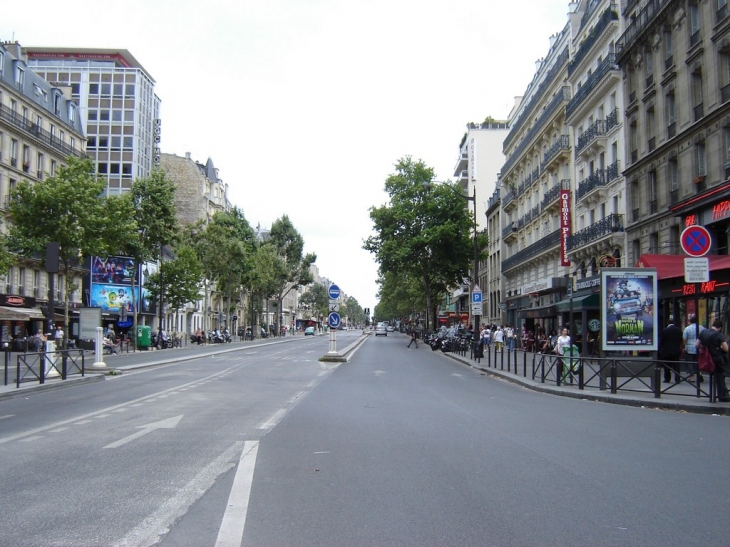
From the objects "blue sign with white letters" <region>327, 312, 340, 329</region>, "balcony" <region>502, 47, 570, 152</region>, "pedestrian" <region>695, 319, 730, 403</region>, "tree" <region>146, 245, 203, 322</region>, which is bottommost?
"pedestrian" <region>695, 319, 730, 403</region>

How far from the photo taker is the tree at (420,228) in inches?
2454

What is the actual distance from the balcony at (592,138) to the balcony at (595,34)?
453 centimetres

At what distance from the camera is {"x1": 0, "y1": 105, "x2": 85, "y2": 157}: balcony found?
4409 centimetres

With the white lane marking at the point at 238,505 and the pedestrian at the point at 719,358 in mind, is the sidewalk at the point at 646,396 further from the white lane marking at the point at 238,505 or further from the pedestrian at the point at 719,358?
the white lane marking at the point at 238,505

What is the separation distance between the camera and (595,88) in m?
35.8

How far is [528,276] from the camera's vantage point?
5319cm

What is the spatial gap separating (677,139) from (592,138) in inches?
389

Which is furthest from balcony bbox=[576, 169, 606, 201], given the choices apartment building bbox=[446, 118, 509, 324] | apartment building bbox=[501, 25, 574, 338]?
apartment building bbox=[446, 118, 509, 324]

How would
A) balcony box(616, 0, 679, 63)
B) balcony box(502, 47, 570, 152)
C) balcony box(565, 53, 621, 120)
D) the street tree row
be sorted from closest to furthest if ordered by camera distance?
1. balcony box(616, 0, 679, 63)
2. balcony box(565, 53, 621, 120)
3. the street tree row
4. balcony box(502, 47, 570, 152)

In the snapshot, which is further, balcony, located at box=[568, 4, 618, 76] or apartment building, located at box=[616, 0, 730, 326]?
balcony, located at box=[568, 4, 618, 76]

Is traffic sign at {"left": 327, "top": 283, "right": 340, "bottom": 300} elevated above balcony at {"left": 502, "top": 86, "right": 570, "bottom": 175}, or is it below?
below

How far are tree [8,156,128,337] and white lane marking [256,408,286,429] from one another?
26593 millimetres

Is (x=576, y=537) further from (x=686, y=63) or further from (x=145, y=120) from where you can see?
(x=145, y=120)

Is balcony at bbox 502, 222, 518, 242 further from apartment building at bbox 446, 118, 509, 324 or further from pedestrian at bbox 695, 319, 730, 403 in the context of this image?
pedestrian at bbox 695, 319, 730, 403
